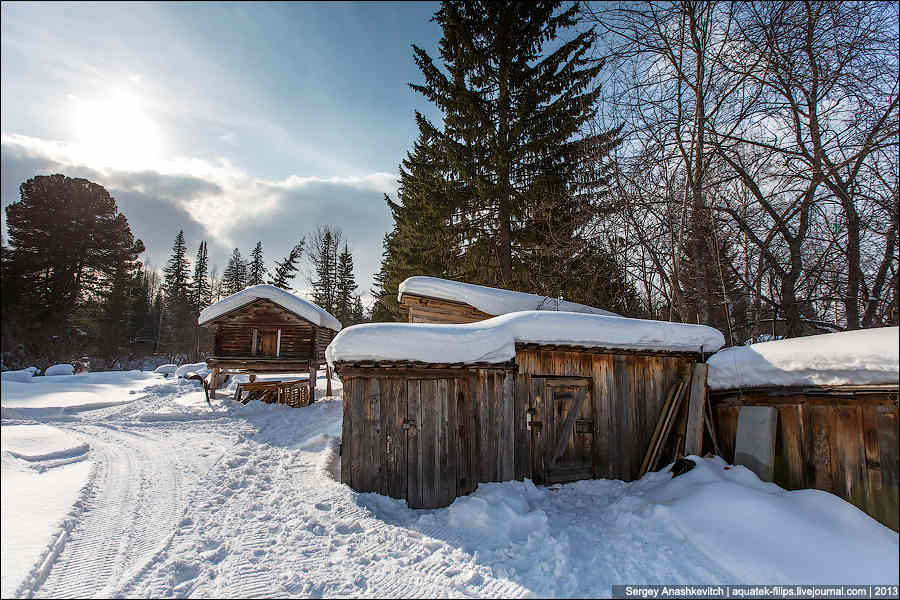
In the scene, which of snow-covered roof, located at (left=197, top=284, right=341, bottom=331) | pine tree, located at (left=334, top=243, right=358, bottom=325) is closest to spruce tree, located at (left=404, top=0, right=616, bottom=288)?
snow-covered roof, located at (left=197, top=284, right=341, bottom=331)

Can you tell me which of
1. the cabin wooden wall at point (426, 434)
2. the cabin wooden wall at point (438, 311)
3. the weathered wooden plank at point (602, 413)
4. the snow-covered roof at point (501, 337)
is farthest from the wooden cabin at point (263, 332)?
the weathered wooden plank at point (602, 413)

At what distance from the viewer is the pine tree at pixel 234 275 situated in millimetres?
37597

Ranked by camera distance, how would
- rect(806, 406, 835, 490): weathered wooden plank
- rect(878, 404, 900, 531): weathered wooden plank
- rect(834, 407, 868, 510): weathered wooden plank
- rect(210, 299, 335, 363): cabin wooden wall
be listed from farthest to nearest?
rect(210, 299, 335, 363): cabin wooden wall, rect(806, 406, 835, 490): weathered wooden plank, rect(834, 407, 868, 510): weathered wooden plank, rect(878, 404, 900, 531): weathered wooden plank

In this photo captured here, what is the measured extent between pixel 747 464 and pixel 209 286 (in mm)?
46482

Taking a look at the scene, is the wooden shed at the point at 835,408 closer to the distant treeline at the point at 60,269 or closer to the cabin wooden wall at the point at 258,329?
the distant treeline at the point at 60,269

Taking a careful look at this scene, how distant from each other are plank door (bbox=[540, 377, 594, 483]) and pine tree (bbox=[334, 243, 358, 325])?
31655 mm

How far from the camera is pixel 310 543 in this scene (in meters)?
4.48

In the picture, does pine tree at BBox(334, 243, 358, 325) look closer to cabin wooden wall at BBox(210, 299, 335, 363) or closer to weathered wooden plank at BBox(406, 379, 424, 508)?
cabin wooden wall at BBox(210, 299, 335, 363)

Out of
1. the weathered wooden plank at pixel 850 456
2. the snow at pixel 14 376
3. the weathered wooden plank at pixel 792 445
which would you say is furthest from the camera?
the weathered wooden plank at pixel 792 445

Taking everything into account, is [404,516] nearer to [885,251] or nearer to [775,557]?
[775,557]

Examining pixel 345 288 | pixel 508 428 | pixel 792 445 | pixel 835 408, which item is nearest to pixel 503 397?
pixel 508 428

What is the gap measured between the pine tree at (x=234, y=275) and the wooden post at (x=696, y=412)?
35842 millimetres

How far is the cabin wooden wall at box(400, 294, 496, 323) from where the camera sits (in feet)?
Result: 36.4

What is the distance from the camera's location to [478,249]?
16.4 meters
